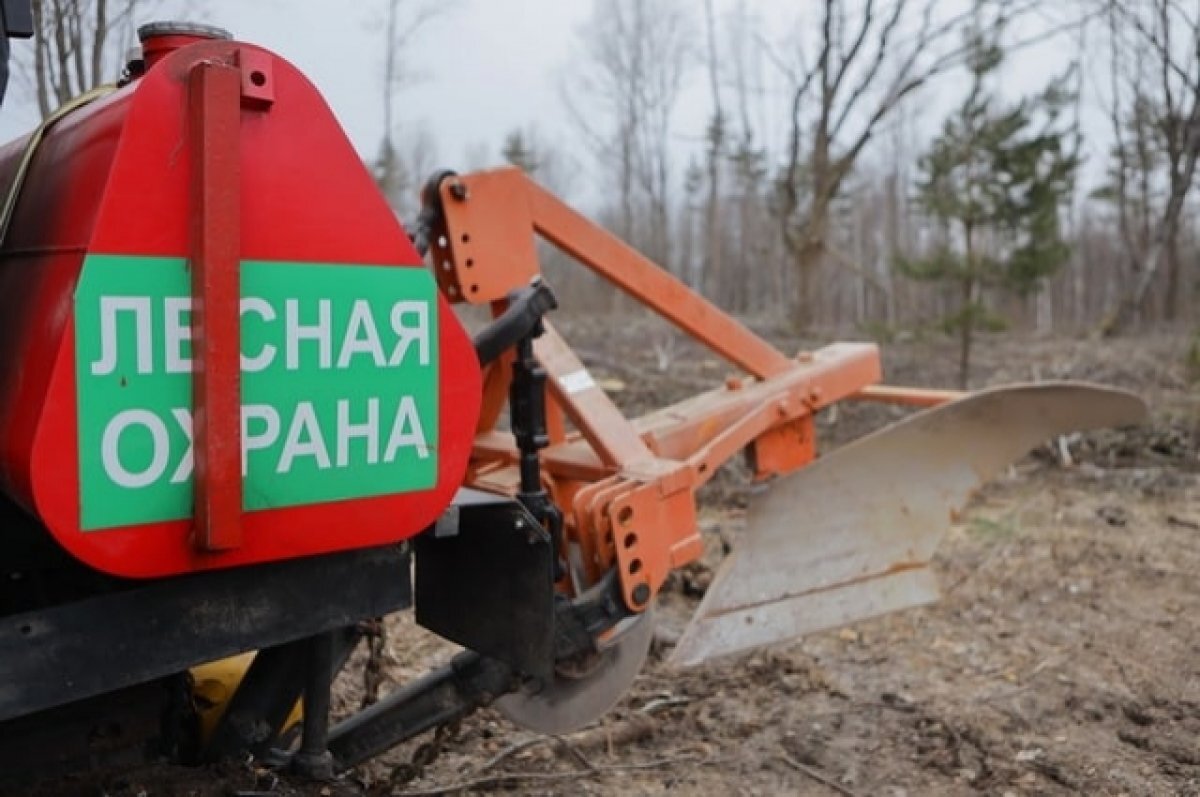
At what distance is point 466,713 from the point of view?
275cm

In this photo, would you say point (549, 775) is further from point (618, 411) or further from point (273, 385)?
point (273, 385)

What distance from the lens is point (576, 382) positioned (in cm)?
314

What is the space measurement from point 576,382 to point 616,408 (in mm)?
239

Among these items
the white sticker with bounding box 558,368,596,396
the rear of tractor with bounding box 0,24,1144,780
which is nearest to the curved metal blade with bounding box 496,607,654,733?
the rear of tractor with bounding box 0,24,1144,780

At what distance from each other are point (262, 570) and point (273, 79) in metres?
0.74

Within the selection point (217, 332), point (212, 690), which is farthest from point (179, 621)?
point (212, 690)

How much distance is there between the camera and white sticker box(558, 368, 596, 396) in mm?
3094

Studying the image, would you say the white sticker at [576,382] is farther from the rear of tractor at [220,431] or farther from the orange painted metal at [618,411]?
the rear of tractor at [220,431]

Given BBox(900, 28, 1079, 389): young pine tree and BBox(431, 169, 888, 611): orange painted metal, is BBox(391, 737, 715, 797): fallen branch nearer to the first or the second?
BBox(431, 169, 888, 611): orange painted metal

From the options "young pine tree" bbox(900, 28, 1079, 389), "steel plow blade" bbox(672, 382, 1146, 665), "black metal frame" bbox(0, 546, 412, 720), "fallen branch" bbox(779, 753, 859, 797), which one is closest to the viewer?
"black metal frame" bbox(0, 546, 412, 720)

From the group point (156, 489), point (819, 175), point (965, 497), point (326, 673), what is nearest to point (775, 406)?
point (965, 497)

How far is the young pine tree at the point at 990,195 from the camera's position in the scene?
11.6m

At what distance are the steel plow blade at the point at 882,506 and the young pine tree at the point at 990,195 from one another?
7.10m

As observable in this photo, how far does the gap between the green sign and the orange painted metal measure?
3.81 ft
